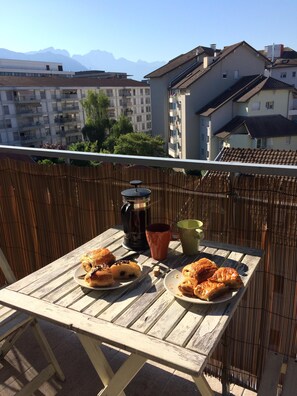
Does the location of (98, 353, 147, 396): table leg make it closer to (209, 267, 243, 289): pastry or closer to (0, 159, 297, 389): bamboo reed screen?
(209, 267, 243, 289): pastry

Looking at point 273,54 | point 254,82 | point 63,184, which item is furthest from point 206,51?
point 63,184

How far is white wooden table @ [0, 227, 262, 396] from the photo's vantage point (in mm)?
992

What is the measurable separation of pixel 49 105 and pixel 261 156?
36.5 m

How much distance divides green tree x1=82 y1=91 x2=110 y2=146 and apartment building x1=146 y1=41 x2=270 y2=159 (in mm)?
6032

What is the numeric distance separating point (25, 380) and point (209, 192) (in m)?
1.56

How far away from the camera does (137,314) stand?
1.15 meters

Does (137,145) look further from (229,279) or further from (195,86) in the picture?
(229,279)

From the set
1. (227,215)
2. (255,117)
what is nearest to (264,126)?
(255,117)

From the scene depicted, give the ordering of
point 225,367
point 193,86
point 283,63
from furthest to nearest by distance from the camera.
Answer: point 283,63
point 193,86
point 225,367

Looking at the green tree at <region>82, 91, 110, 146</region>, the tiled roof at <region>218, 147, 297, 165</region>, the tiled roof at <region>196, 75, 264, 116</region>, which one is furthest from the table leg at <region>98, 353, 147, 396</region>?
the green tree at <region>82, 91, 110, 146</region>

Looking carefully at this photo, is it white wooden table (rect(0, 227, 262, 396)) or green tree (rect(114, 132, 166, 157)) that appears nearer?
white wooden table (rect(0, 227, 262, 396))

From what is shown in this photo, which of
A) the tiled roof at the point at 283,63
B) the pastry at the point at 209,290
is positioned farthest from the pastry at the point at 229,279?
the tiled roof at the point at 283,63

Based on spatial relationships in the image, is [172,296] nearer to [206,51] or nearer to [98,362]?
[98,362]

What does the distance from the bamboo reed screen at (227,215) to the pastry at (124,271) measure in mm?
701
